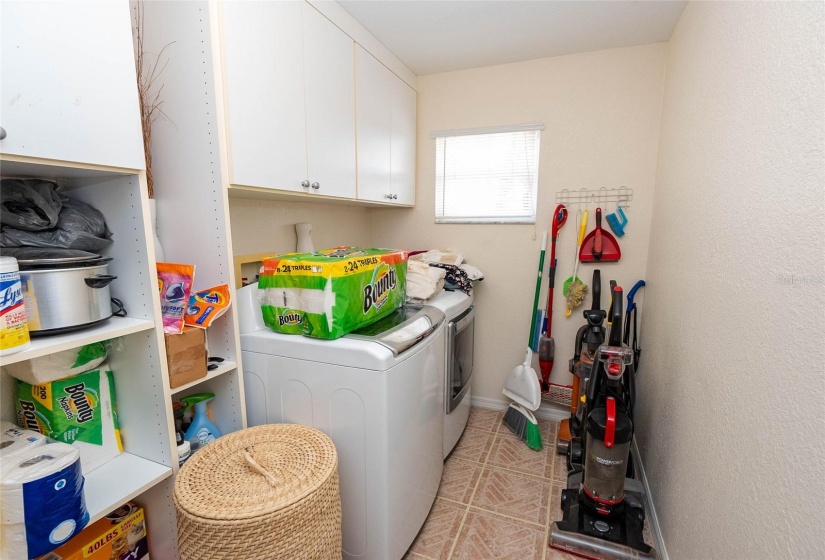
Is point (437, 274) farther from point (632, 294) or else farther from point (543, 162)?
point (632, 294)

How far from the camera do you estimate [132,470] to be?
42.9 inches

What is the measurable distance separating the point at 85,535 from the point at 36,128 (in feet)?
3.53

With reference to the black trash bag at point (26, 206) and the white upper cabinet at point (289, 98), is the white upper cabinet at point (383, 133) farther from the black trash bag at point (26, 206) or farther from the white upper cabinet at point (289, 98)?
the black trash bag at point (26, 206)

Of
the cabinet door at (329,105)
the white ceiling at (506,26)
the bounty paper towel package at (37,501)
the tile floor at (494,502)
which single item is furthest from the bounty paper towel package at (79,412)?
the white ceiling at (506,26)

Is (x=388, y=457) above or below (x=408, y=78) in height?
below

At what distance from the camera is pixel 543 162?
237 centimetres

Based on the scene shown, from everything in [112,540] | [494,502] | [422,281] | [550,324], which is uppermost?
[422,281]

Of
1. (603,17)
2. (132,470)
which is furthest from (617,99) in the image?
(132,470)

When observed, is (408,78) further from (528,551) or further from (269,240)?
(528,551)

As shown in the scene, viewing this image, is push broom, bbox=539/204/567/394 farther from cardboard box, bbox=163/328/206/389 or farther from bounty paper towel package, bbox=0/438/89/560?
bounty paper towel package, bbox=0/438/89/560

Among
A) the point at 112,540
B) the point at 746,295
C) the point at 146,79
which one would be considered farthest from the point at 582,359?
the point at 146,79

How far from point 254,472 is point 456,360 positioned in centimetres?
122

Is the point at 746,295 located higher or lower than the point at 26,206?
lower

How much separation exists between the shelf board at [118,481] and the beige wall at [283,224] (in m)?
0.89
